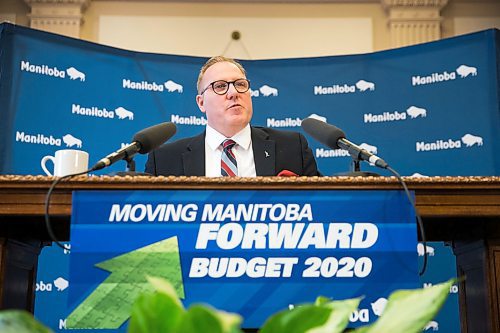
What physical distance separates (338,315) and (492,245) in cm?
154

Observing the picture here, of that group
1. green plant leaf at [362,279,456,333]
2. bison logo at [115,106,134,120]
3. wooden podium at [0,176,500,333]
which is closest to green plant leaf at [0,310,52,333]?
green plant leaf at [362,279,456,333]

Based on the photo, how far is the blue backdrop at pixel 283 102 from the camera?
4121 mm

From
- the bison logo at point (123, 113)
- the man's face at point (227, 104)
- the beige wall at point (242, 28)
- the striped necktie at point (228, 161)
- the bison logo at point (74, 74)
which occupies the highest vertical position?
the beige wall at point (242, 28)

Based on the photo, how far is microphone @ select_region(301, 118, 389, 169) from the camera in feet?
5.65

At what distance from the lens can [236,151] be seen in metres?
2.70

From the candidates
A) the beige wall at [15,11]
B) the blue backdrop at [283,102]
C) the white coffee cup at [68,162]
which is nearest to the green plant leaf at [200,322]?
the white coffee cup at [68,162]

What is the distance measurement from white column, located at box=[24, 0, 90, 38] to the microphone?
3979 millimetres

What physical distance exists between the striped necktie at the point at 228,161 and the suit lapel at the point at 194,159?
0.08 m

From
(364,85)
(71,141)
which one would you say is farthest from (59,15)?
(364,85)

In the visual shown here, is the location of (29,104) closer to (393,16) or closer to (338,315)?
(393,16)

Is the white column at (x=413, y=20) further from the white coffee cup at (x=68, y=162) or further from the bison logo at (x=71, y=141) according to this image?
the white coffee cup at (x=68, y=162)

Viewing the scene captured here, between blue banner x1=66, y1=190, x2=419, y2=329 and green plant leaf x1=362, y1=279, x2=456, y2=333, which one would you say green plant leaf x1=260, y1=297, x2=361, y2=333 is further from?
blue banner x1=66, y1=190, x2=419, y2=329

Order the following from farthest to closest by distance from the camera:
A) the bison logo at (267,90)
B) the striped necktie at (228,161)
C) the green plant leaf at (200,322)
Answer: the bison logo at (267,90) → the striped necktie at (228,161) → the green plant leaf at (200,322)

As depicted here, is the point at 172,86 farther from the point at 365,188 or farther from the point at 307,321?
the point at 307,321
